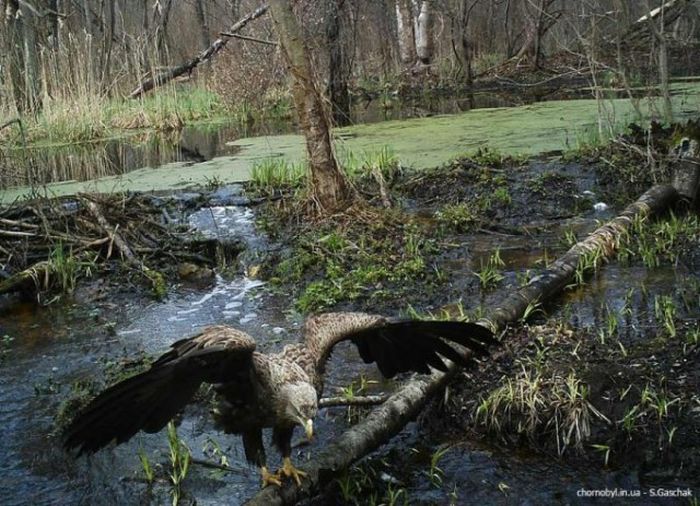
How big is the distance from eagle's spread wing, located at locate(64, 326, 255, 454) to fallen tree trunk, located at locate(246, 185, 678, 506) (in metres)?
0.45

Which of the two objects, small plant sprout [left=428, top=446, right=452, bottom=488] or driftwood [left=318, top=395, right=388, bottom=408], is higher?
driftwood [left=318, top=395, right=388, bottom=408]

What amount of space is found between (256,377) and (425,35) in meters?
15.6

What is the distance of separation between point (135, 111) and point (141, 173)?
4.94 meters

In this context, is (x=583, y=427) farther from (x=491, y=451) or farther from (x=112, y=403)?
(x=112, y=403)

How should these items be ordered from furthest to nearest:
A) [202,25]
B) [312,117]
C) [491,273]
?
[202,25] < [312,117] < [491,273]

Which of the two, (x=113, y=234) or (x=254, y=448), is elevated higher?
(x=113, y=234)

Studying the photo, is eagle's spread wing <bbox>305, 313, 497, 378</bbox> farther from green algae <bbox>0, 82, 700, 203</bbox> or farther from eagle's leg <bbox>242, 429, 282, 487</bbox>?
green algae <bbox>0, 82, 700, 203</bbox>

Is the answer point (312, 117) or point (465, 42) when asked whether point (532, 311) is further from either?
point (465, 42)

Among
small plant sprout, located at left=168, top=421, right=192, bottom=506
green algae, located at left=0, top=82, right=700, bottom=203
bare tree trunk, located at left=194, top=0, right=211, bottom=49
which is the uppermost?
bare tree trunk, located at left=194, top=0, right=211, bottom=49

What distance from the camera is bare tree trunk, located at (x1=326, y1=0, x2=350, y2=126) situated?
40.0 ft

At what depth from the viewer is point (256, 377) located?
2768 millimetres

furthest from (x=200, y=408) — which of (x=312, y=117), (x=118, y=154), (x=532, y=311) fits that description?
(x=118, y=154)

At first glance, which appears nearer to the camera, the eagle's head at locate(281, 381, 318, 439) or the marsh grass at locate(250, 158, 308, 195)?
the eagle's head at locate(281, 381, 318, 439)

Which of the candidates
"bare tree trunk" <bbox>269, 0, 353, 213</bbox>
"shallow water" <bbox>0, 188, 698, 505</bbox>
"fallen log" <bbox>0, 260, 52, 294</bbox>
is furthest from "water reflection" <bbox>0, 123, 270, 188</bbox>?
"shallow water" <bbox>0, 188, 698, 505</bbox>
